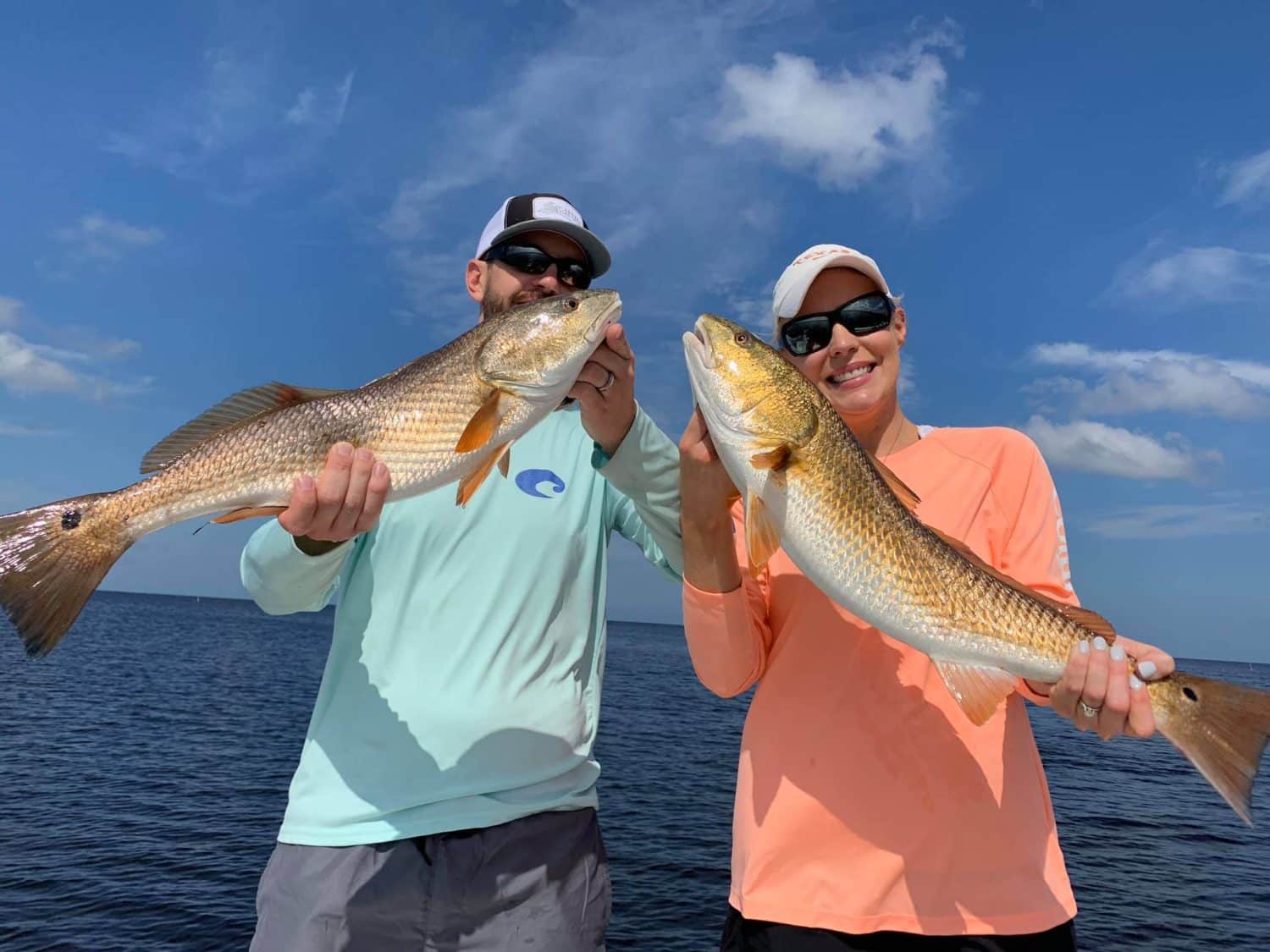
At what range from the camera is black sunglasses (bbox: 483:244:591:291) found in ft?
14.4

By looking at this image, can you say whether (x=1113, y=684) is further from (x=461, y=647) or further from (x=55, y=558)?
(x=55, y=558)

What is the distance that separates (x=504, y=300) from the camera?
4477mm

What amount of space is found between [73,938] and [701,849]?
11.5 meters

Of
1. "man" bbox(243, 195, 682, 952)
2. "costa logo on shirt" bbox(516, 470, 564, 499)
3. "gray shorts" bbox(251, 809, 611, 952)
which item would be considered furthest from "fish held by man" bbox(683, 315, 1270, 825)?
"gray shorts" bbox(251, 809, 611, 952)

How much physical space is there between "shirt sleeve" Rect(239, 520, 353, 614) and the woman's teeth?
2.52 meters

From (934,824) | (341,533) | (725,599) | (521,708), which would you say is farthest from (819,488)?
(341,533)

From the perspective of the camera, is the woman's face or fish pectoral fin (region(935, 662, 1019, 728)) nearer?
fish pectoral fin (region(935, 662, 1019, 728))

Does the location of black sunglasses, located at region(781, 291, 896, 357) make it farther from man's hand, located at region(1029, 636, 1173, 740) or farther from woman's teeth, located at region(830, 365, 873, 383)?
man's hand, located at region(1029, 636, 1173, 740)

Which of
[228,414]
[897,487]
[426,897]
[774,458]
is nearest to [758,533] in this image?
[774,458]

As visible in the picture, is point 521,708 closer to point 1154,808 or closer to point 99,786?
point 99,786

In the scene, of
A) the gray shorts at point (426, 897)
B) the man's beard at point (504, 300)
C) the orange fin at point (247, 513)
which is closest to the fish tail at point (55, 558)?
the orange fin at point (247, 513)

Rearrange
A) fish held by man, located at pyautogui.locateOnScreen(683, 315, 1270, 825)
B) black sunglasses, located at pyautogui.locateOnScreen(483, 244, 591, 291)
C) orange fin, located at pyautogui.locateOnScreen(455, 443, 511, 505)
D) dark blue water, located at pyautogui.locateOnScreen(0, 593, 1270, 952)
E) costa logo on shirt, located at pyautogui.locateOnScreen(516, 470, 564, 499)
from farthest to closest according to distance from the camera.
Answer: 1. dark blue water, located at pyautogui.locateOnScreen(0, 593, 1270, 952)
2. black sunglasses, located at pyautogui.locateOnScreen(483, 244, 591, 291)
3. costa logo on shirt, located at pyautogui.locateOnScreen(516, 470, 564, 499)
4. orange fin, located at pyautogui.locateOnScreen(455, 443, 511, 505)
5. fish held by man, located at pyautogui.locateOnScreen(683, 315, 1270, 825)

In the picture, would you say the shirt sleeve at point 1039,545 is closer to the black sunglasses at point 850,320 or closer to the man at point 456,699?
the black sunglasses at point 850,320

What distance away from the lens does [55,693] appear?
34.1 metres
